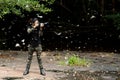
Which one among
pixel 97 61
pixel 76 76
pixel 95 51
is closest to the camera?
pixel 76 76

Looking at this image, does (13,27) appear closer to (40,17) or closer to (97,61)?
(40,17)

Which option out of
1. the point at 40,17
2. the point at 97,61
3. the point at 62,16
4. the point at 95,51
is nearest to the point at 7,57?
the point at 97,61

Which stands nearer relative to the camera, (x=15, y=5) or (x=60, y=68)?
(x=60, y=68)

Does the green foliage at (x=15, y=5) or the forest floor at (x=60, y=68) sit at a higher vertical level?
the green foliage at (x=15, y=5)

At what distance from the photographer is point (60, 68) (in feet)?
50.1

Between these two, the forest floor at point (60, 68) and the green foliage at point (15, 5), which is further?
the green foliage at point (15, 5)

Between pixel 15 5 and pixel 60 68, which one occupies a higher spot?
pixel 15 5

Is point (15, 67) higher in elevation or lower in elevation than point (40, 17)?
lower

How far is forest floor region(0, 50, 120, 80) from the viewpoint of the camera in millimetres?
13133

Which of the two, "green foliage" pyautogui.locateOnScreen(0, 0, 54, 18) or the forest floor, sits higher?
"green foliage" pyautogui.locateOnScreen(0, 0, 54, 18)

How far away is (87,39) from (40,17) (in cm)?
339

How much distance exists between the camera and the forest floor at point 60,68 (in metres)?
13.1

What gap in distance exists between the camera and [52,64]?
16.4 m

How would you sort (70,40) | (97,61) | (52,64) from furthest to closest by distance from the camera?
(70,40), (97,61), (52,64)
